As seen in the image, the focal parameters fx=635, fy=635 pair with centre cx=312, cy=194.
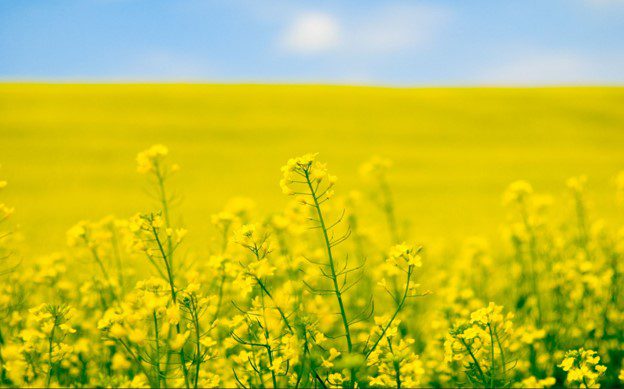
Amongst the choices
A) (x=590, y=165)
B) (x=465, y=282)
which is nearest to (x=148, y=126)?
(x=590, y=165)

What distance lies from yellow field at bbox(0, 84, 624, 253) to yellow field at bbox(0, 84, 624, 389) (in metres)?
0.10

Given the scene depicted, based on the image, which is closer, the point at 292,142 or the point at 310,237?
the point at 310,237

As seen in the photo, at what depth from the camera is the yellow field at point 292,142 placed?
14.3 metres

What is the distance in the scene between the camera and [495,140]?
21.5 m

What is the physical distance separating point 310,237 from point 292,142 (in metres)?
14.8

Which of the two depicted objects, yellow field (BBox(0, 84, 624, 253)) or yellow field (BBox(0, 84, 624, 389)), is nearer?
yellow field (BBox(0, 84, 624, 389))

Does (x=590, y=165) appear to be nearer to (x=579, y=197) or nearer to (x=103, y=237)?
(x=579, y=197)

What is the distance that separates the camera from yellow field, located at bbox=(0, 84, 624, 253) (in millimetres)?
14344

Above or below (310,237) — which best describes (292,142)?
above

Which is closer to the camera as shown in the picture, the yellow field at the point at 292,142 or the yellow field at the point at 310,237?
the yellow field at the point at 310,237

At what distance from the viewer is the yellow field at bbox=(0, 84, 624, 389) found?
2410 mm

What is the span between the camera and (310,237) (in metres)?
5.71

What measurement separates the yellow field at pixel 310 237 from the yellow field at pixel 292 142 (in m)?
0.10

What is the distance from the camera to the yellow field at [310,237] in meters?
2.41
